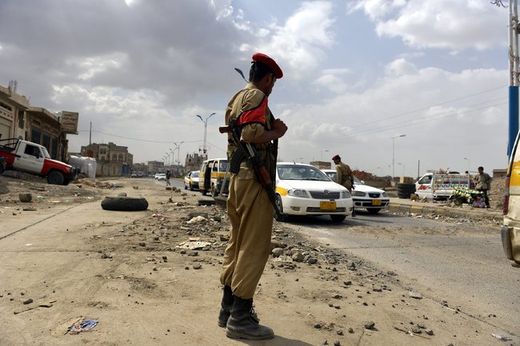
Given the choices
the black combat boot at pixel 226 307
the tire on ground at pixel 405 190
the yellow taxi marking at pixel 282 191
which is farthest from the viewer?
the tire on ground at pixel 405 190

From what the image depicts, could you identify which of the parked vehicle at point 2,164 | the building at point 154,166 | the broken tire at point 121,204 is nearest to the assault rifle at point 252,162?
the broken tire at point 121,204

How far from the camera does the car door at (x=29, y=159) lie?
73.2ft

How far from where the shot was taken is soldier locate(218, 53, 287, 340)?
120 inches

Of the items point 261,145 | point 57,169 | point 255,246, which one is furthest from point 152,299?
point 57,169

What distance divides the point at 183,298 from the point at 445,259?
445cm

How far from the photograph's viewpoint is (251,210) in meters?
3.08

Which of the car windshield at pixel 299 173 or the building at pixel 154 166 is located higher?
the building at pixel 154 166

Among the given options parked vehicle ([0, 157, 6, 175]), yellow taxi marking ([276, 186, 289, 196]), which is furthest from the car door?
yellow taxi marking ([276, 186, 289, 196])

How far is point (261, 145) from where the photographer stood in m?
3.16

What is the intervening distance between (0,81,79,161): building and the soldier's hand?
25.2 meters

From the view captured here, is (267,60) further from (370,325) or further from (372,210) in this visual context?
(372,210)

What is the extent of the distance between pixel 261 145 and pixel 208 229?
5358mm

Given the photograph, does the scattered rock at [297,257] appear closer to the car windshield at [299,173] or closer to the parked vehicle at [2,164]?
the car windshield at [299,173]

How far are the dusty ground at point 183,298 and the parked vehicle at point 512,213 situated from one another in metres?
0.66
